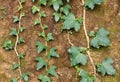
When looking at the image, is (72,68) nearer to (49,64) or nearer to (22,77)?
(49,64)

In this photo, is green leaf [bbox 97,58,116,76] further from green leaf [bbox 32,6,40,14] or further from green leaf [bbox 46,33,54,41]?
green leaf [bbox 32,6,40,14]

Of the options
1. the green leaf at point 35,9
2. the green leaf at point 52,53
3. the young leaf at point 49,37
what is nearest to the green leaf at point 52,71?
the green leaf at point 52,53

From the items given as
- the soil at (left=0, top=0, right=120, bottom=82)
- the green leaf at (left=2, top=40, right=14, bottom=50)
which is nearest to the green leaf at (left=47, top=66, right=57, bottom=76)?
the soil at (left=0, top=0, right=120, bottom=82)

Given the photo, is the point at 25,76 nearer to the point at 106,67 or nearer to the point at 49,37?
the point at 49,37

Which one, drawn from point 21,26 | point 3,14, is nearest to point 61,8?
point 21,26

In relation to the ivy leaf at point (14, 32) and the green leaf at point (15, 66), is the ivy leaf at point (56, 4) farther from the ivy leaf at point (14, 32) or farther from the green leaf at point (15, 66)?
the green leaf at point (15, 66)
